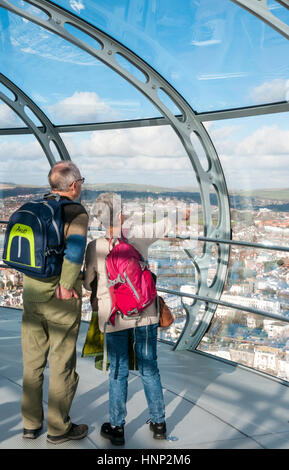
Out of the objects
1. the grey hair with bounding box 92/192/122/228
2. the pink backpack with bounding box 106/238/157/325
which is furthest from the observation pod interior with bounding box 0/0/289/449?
the grey hair with bounding box 92/192/122/228

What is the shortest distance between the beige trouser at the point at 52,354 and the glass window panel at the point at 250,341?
2.04m

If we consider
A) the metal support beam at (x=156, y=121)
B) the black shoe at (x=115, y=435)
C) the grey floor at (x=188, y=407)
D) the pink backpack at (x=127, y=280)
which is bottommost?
the grey floor at (x=188, y=407)

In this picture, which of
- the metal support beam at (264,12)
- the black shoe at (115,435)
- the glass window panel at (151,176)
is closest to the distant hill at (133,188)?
the glass window panel at (151,176)

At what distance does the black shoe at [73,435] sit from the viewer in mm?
2762

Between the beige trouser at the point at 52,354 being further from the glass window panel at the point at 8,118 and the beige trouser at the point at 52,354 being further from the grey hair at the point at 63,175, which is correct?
the glass window panel at the point at 8,118

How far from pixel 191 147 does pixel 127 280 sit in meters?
2.21

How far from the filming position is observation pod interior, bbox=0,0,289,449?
367 centimetres

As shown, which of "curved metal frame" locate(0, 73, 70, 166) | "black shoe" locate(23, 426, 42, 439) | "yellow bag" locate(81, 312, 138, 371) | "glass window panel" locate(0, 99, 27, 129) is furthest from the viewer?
"glass window panel" locate(0, 99, 27, 129)

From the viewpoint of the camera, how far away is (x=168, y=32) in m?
4.08

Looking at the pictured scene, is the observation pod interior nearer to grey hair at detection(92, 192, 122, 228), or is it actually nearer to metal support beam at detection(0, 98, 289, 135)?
metal support beam at detection(0, 98, 289, 135)

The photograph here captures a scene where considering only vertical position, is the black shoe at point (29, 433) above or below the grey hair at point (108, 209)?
below

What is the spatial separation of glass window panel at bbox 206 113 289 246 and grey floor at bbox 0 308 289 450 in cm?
116

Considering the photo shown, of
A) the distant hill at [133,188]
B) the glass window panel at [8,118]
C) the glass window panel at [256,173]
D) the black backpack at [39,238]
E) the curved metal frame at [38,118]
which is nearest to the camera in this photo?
the black backpack at [39,238]
